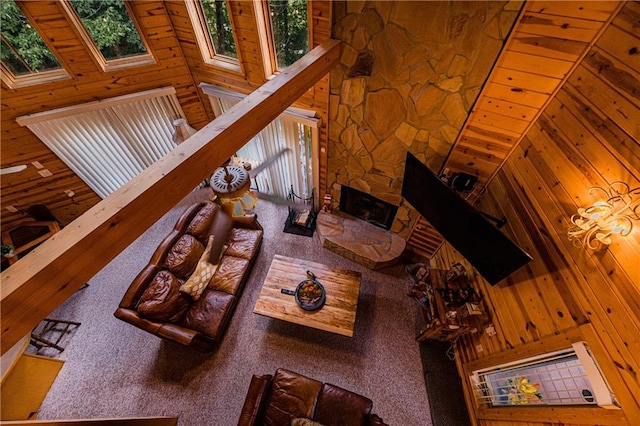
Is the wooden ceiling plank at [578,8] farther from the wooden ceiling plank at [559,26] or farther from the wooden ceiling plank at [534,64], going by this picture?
the wooden ceiling plank at [534,64]

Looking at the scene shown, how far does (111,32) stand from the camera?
3262 millimetres

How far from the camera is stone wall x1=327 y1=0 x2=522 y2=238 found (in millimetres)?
2230

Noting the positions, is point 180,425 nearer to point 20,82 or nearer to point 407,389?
point 407,389

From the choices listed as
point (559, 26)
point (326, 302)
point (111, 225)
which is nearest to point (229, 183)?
point (111, 225)

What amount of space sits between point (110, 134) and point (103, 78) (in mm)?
849

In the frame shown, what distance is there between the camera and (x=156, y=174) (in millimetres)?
1354

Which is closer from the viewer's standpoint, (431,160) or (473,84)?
(473,84)

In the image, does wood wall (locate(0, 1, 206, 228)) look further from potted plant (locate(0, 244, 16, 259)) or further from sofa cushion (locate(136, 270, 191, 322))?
sofa cushion (locate(136, 270, 191, 322))

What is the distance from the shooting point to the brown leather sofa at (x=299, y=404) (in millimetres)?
2645

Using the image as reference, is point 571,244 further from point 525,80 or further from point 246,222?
point 246,222

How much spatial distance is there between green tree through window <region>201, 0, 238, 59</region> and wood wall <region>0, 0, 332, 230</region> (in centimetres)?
25

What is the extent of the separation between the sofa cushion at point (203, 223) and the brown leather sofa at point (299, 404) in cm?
209

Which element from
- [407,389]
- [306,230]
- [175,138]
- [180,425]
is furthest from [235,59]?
[407,389]

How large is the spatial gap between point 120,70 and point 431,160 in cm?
424
